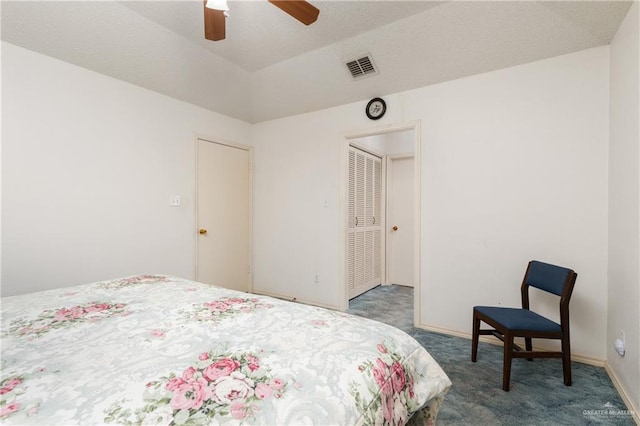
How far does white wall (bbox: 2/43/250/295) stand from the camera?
6.84 feet

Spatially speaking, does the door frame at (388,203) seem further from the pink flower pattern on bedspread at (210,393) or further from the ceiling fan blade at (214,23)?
the pink flower pattern on bedspread at (210,393)

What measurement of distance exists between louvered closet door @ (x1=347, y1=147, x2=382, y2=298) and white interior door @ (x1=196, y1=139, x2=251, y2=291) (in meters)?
1.36

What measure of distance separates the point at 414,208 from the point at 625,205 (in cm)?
142

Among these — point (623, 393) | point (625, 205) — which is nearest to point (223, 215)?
point (625, 205)

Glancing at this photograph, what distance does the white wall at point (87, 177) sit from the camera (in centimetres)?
208

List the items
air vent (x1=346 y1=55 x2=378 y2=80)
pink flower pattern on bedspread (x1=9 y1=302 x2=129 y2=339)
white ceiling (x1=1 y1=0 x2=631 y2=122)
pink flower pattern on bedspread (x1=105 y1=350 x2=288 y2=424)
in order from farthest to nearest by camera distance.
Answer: air vent (x1=346 y1=55 x2=378 y2=80) → white ceiling (x1=1 y1=0 x2=631 y2=122) → pink flower pattern on bedspread (x1=9 y1=302 x2=129 y2=339) → pink flower pattern on bedspread (x1=105 y1=350 x2=288 y2=424)

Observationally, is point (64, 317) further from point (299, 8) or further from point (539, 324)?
point (539, 324)

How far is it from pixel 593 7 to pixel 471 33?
69 centimetres

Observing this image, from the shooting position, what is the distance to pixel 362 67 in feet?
8.98

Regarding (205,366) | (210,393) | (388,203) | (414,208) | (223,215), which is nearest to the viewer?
(210,393)

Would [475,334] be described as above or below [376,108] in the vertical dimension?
below

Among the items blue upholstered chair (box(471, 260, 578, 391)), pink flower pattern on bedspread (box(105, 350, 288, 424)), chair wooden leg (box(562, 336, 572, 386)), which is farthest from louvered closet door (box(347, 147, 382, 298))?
pink flower pattern on bedspread (box(105, 350, 288, 424))

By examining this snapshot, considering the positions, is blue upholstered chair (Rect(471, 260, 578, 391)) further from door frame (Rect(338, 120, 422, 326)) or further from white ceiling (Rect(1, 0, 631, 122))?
white ceiling (Rect(1, 0, 631, 122))

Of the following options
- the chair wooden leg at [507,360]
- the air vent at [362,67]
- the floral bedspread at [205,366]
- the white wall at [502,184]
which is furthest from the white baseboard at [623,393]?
the air vent at [362,67]
